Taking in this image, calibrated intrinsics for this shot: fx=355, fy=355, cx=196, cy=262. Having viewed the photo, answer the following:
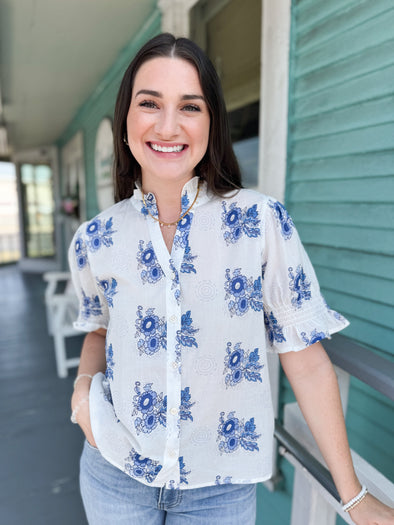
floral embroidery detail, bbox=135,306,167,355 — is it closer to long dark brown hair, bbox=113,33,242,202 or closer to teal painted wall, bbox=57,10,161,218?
long dark brown hair, bbox=113,33,242,202

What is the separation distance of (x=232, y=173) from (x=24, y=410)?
2.49m

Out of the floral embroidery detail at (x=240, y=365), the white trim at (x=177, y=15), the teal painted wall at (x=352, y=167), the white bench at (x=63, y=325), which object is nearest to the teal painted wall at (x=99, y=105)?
the white trim at (x=177, y=15)

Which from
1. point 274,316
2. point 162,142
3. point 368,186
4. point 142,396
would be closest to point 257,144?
point 368,186

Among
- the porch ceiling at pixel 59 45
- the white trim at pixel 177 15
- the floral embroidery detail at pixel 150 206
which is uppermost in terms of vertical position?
the porch ceiling at pixel 59 45

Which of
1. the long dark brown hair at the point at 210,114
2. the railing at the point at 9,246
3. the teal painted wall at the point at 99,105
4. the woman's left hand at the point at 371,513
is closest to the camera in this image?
the woman's left hand at the point at 371,513

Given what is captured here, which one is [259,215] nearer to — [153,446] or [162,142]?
[162,142]

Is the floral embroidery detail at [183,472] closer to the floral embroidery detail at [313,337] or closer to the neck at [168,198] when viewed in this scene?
the floral embroidery detail at [313,337]

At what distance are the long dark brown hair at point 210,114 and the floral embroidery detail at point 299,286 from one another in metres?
0.25

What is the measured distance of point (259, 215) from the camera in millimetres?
765

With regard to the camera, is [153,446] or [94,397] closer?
[153,446]

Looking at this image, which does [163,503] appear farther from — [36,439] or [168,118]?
[36,439]

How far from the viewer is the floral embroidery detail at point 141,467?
78 centimetres

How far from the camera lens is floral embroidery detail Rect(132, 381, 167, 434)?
0.78 metres

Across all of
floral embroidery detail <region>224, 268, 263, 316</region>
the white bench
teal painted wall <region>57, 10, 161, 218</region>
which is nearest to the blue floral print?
floral embroidery detail <region>224, 268, 263, 316</region>
